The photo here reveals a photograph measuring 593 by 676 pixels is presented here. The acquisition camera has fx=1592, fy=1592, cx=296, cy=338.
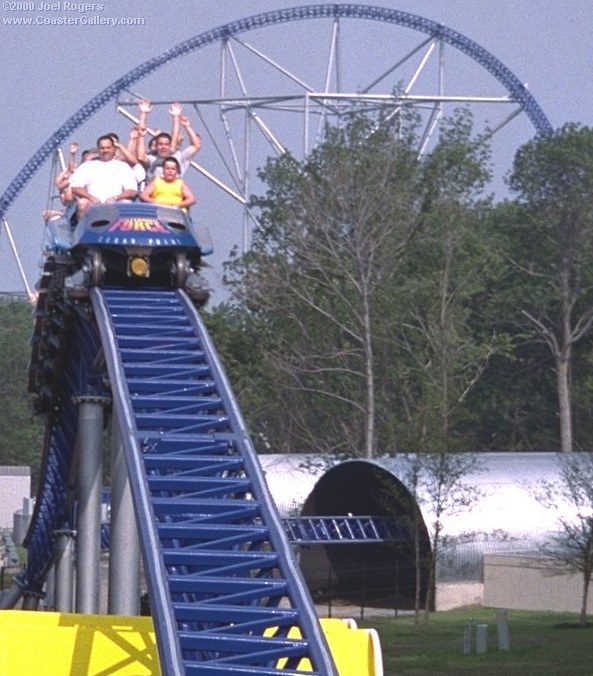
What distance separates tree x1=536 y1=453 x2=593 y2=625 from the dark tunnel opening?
2.80 m

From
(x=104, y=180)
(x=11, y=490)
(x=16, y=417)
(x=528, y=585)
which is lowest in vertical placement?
(x=528, y=585)

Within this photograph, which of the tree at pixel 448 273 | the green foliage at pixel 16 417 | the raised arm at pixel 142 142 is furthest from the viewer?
the green foliage at pixel 16 417

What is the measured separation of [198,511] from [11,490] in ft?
180

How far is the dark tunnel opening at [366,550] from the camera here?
3309 cm

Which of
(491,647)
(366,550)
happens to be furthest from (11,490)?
(491,647)

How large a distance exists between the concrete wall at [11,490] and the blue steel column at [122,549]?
49.0 meters

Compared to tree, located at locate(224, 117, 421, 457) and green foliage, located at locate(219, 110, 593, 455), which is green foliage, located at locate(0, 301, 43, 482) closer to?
green foliage, located at locate(219, 110, 593, 455)

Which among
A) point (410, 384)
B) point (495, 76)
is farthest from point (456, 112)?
point (410, 384)

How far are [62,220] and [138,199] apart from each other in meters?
1.22

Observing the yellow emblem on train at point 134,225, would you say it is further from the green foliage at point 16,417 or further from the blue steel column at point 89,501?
the green foliage at point 16,417

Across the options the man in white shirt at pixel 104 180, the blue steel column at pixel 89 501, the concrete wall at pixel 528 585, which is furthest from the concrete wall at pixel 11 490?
the man in white shirt at pixel 104 180

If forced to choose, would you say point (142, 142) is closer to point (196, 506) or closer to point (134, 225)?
point (134, 225)

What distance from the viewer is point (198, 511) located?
10328 mm

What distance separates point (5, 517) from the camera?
6525 centimetres
